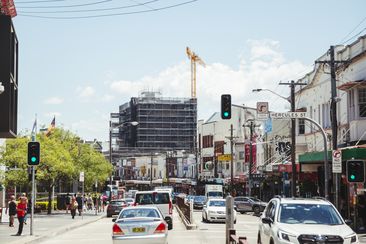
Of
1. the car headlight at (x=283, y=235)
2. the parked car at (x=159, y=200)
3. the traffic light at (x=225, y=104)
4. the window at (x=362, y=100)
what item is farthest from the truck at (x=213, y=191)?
the car headlight at (x=283, y=235)

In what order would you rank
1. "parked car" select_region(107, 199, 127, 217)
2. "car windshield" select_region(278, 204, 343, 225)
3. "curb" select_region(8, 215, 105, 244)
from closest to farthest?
"car windshield" select_region(278, 204, 343, 225) < "curb" select_region(8, 215, 105, 244) < "parked car" select_region(107, 199, 127, 217)

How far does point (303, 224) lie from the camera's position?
51.5ft

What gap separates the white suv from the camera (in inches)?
578

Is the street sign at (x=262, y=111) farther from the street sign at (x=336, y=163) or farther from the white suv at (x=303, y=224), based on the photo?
the white suv at (x=303, y=224)

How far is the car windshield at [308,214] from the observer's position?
53.0ft

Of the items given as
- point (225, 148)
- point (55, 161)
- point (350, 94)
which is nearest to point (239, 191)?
point (225, 148)

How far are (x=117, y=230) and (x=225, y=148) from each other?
86.1 meters

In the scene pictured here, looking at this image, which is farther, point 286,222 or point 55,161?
point 55,161

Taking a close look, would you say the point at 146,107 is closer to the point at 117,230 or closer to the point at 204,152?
the point at 204,152

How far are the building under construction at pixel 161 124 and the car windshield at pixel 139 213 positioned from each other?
15838cm

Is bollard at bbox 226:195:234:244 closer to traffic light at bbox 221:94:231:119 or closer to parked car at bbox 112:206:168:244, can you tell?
parked car at bbox 112:206:168:244

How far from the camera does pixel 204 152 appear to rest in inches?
4658

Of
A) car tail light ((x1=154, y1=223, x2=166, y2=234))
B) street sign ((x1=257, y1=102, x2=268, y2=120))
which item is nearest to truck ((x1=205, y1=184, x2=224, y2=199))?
street sign ((x1=257, y1=102, x2=268, y2=120))

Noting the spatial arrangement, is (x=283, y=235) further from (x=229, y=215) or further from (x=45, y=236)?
(x=45, y=236)
